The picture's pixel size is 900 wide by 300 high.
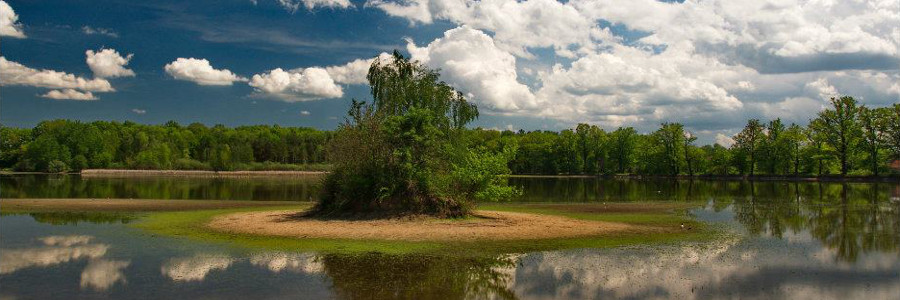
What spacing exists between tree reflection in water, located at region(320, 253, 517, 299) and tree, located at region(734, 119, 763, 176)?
125454mm

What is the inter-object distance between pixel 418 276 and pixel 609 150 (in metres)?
153

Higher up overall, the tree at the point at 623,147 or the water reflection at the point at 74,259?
the tree at the point at 623,147

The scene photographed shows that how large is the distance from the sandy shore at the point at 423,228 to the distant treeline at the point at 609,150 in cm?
8783

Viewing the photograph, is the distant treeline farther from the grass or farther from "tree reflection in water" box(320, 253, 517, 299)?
"tree reflection in water" box(320, 253, 517, 299)

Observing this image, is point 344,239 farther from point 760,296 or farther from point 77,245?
point 760,296

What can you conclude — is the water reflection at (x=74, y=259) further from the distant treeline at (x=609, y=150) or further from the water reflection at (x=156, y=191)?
the distant treeline at (x=609, y=150)

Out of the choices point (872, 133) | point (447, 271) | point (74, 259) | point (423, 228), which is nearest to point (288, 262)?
point (447, 271)

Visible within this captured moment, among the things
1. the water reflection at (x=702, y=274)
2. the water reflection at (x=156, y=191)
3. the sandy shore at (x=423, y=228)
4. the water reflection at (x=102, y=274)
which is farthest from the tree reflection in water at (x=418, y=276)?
the water reflection at (x=156, y=191)

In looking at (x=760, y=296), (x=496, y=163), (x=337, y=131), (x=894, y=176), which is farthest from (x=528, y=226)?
(x=894, y=176)

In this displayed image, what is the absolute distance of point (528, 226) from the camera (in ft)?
106

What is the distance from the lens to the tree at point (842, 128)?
110338 mm

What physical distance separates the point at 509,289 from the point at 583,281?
2.54m

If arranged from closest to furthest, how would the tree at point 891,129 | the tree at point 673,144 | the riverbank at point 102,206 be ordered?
the riverbank at point 102,206
the tree at point 891,129
the tree at point 673,144

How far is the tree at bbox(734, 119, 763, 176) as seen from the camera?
130m
